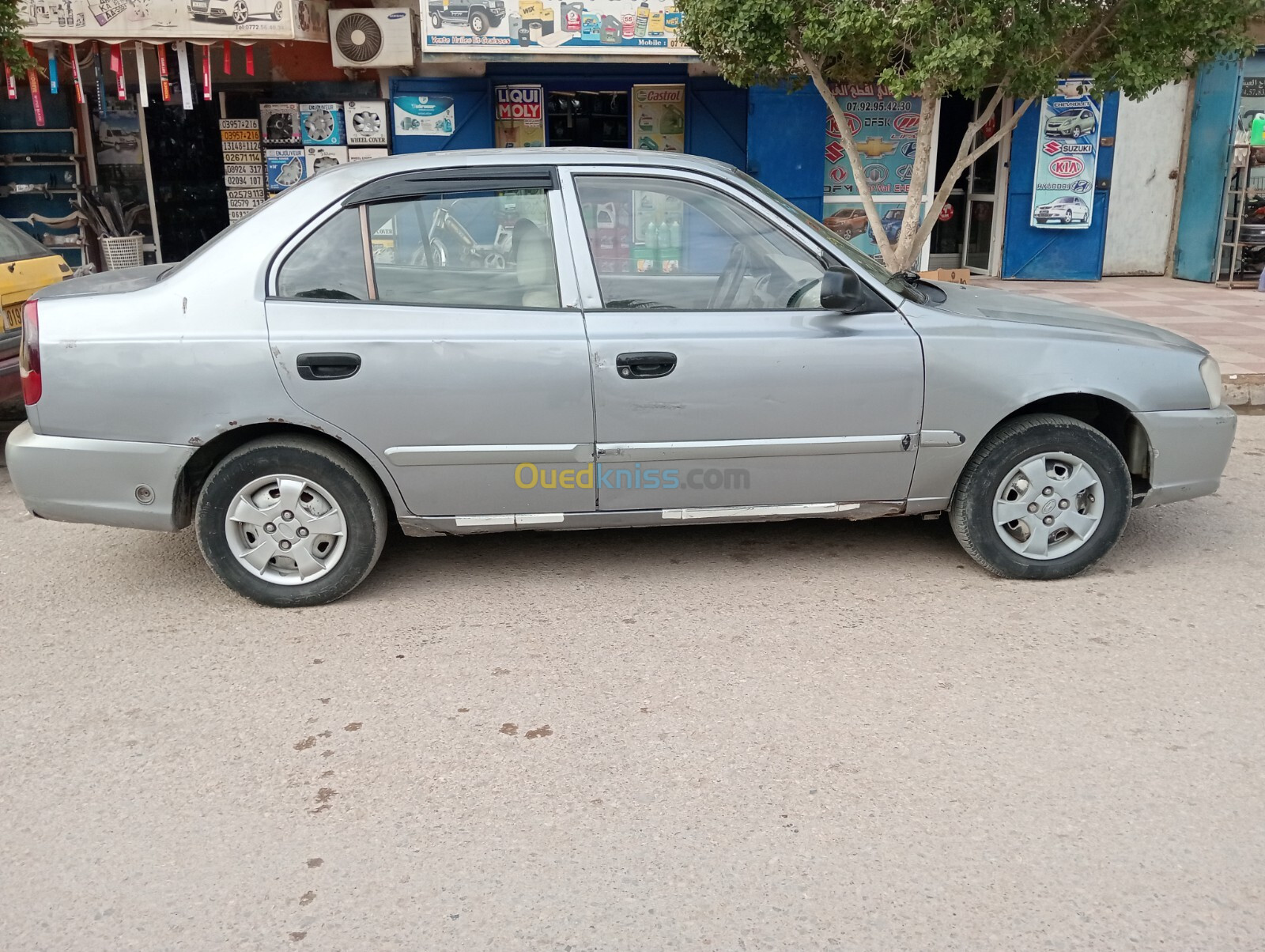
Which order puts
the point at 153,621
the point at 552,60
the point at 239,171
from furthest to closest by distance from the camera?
the point at 239,171, the point at 552,60, the point at 153,621

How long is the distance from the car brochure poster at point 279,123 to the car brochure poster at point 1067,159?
836 centimetres

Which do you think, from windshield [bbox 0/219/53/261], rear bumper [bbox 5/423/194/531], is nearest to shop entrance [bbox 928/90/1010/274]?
windshield [bbox 0/219/53/261]

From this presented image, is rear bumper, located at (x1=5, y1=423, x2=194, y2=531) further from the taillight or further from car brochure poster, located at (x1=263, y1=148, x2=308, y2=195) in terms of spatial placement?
car brochure poster, located at (x1=263, y1=148, x2=308, y2=195)

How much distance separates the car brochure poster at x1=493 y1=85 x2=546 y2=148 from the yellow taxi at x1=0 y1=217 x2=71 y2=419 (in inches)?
234

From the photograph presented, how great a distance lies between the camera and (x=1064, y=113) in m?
12.8

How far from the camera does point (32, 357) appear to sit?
4.26 m

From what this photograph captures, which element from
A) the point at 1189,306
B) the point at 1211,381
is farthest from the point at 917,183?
the point at 1189,306

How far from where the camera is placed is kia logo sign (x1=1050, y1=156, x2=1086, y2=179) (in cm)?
1288

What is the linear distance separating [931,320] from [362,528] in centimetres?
246

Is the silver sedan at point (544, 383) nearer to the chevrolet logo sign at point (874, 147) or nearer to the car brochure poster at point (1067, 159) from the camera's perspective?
the chevrolet logo sign at point (874, 147)

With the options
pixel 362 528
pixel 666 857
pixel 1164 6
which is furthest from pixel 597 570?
pixel 1164 6

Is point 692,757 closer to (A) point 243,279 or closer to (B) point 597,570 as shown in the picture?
(B) point 597,570

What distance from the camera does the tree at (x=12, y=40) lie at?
308 inches

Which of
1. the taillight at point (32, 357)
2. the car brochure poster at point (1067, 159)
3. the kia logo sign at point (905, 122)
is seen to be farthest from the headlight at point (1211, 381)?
the car brochure poster at point (1067, 159)
